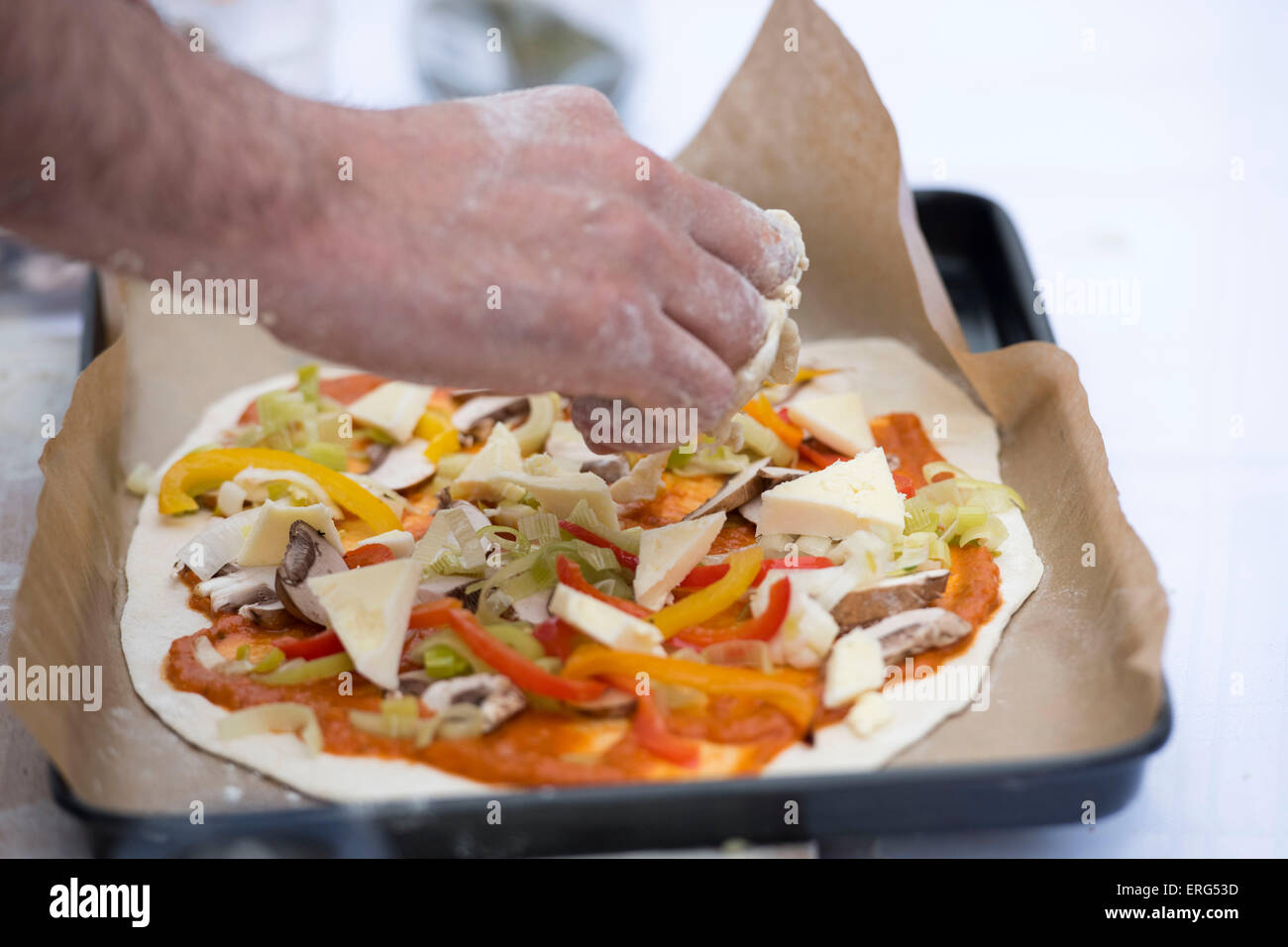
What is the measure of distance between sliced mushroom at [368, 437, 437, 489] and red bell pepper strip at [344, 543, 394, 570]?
16.2 inches

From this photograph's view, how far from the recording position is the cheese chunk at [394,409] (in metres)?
3.34

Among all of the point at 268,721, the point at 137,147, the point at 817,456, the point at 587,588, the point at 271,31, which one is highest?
the point at 271,31

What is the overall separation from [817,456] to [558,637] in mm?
1060

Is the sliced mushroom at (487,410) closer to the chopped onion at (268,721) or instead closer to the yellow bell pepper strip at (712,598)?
the yellow bell pepper strip at (712,598)

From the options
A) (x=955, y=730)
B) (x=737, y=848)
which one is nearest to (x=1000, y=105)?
(x=955, y=730)

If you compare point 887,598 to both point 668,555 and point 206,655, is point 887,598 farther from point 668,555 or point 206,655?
point 206,655

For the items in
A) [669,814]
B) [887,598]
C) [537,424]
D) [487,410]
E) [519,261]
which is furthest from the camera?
[487,410]

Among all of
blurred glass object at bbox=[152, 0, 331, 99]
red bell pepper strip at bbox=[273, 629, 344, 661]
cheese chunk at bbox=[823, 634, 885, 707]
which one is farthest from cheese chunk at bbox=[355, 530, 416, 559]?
blurred glass object at bbox=[152, 0, 331, 99]

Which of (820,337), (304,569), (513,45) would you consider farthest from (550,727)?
(513,45)

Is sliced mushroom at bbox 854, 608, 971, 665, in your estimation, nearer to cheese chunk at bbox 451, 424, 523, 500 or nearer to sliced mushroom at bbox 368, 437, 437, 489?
cheese chunk at bbox 451, 424, 523, 500

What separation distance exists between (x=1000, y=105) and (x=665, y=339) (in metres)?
3.51

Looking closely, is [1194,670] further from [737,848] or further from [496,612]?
[496,612]

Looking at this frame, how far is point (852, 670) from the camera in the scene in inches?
90.5
